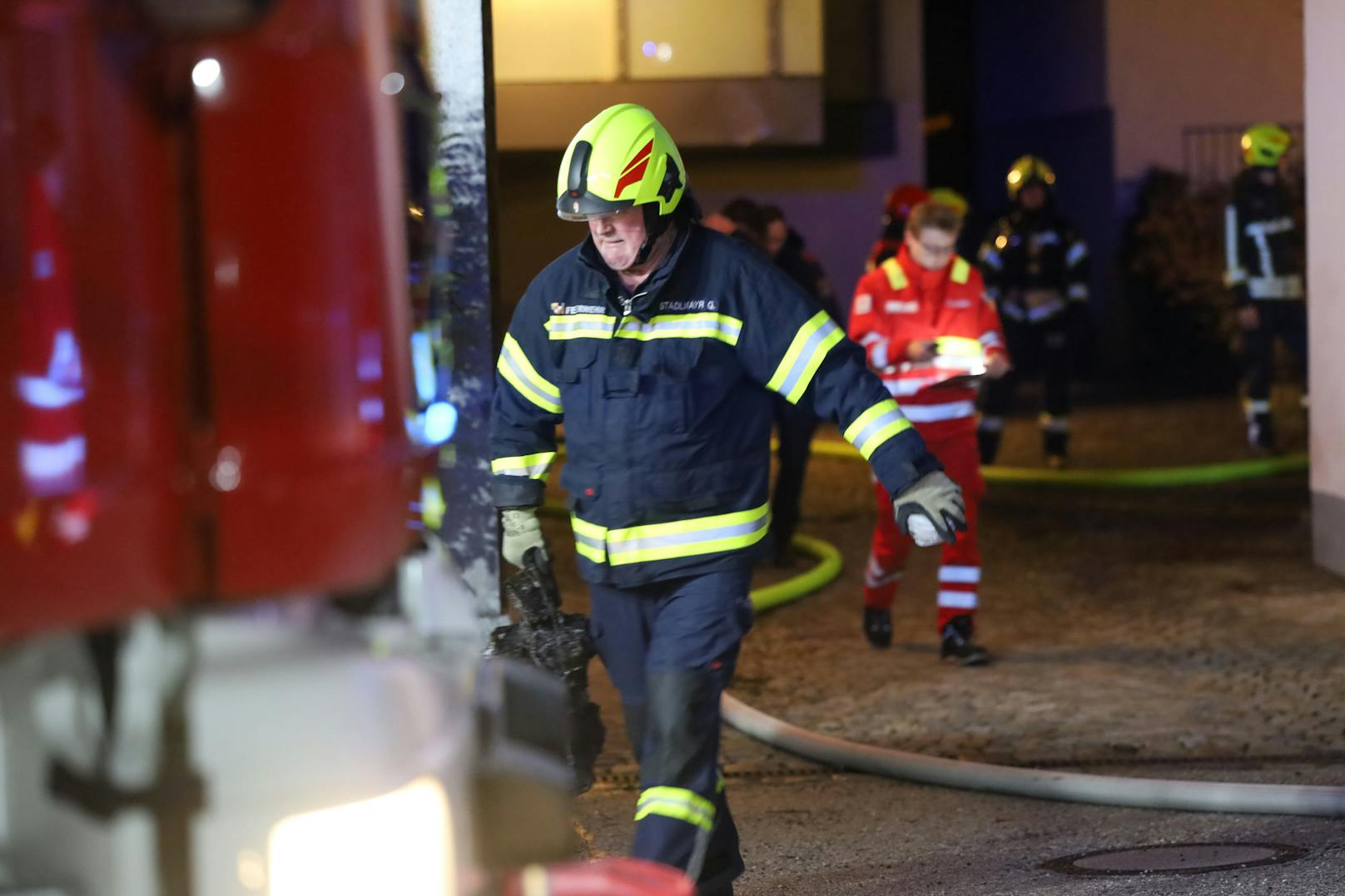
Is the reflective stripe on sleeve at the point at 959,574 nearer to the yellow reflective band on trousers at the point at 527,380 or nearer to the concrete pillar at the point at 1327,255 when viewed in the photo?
the concrete pillar at the point at 1327,255

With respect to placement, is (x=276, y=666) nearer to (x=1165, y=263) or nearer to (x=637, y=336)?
(x=637, y=336)

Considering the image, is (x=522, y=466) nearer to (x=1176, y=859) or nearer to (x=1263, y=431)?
(x=1176, y=859)

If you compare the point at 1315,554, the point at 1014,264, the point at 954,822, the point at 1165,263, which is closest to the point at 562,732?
the point at 954,822

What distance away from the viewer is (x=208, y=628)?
5.61 feet

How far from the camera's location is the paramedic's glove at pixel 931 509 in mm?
3514

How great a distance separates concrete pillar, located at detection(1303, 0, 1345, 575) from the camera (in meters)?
7.32

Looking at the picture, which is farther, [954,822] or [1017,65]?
[1017,65]

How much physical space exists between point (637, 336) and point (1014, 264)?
7896mm

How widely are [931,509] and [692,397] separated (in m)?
0.54

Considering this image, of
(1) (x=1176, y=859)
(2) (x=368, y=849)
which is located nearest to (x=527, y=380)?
(1) (x=1176, y=859)

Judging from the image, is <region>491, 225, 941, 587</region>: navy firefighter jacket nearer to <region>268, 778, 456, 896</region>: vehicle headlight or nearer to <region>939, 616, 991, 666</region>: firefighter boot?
<region>268, 778, 456, 896</region>: vehicle headlight

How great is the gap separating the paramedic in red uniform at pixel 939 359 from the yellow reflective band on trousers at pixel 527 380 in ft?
8.42

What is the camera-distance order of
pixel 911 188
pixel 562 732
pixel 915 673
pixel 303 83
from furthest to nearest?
pixel 911 188
pixel 915 673
pixel 562 732
pixel 303 83

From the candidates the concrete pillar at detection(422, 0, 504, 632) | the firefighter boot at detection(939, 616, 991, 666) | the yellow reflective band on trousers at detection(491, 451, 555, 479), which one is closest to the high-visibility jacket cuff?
the yellow reflective band on trousers at detection(491, 451, 555, 479)
